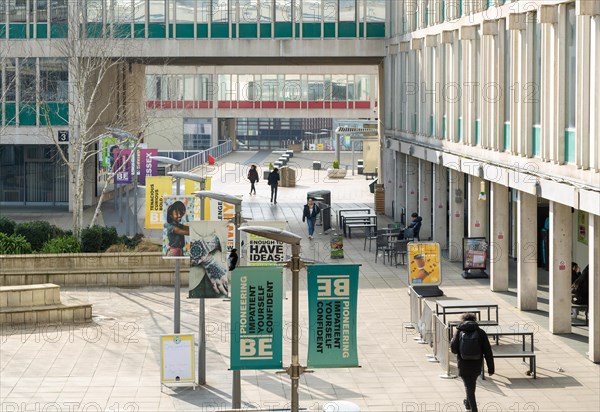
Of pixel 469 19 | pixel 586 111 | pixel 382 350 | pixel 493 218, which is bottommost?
pixel 382 350

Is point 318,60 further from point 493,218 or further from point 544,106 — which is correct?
point 544,106

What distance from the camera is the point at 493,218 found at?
28953mm

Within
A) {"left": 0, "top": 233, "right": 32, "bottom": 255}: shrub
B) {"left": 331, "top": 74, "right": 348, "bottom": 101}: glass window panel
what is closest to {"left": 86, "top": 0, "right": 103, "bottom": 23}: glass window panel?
{"left": 0, "top": 233, "right": 32, "bottom": 255}: shrub

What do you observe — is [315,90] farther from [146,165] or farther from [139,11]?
[146,165]

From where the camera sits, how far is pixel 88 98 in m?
44.3

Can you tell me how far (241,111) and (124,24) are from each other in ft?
144

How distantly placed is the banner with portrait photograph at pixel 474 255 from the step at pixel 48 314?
938 cm

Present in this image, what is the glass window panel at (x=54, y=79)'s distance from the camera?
44.9 m

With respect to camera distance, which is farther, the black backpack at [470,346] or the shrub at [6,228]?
the shrub at [6,228]

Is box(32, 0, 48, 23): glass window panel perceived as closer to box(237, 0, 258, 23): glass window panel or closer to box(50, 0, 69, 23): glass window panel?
box(50, 0, 69, 23): glass window panel

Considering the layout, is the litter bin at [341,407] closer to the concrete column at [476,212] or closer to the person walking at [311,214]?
the concrete column at [476,212]

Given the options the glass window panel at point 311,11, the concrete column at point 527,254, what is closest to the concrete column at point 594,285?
the concrete column at point 527,254

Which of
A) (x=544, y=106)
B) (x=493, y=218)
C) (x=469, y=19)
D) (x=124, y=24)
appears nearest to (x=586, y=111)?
(x=544, y=106)

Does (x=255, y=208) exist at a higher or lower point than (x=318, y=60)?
lower
